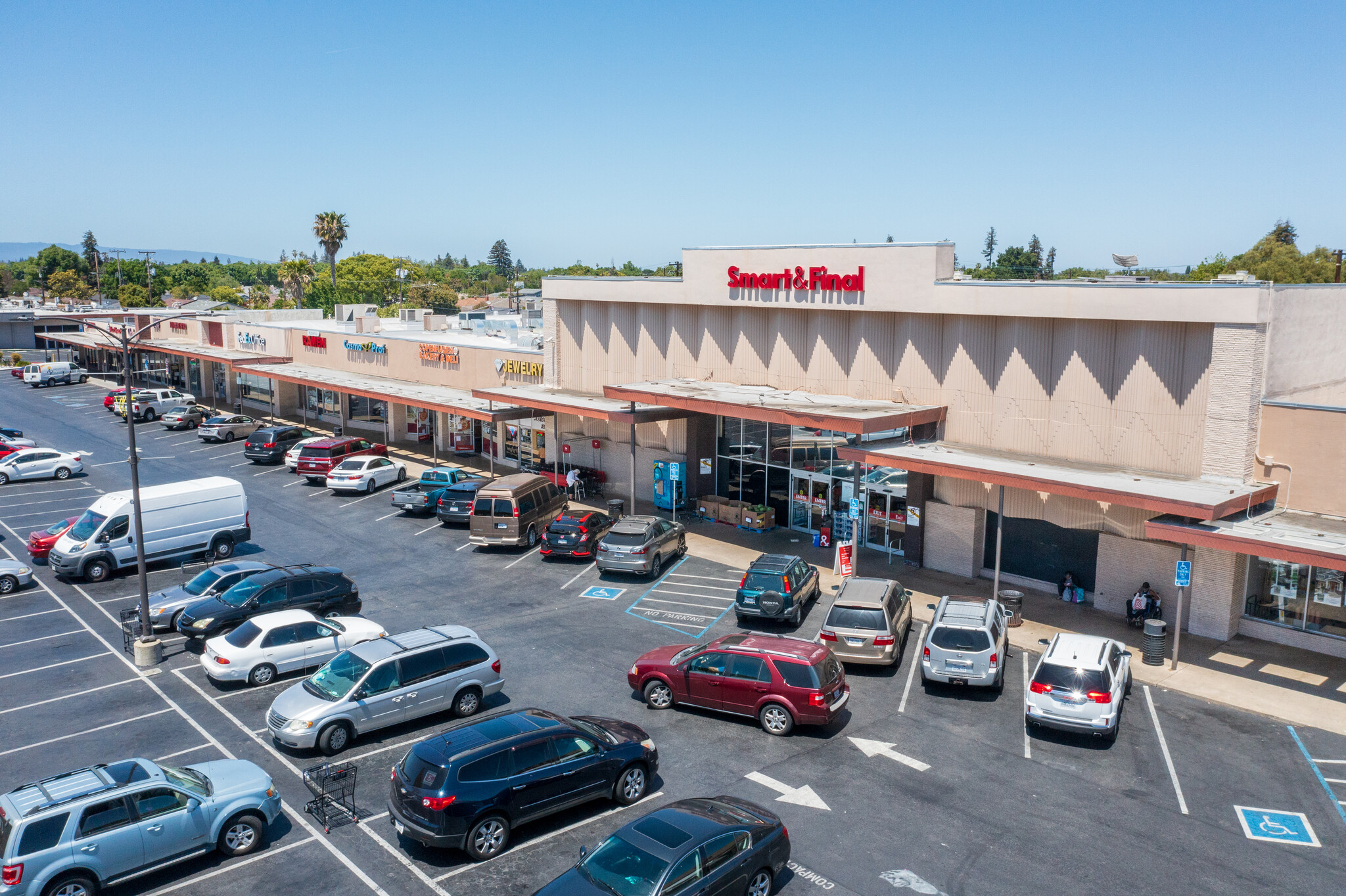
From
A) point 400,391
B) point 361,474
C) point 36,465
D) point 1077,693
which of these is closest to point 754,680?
point 1077,693

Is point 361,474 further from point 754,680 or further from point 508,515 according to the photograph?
point 754,680

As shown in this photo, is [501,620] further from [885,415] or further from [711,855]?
[711,855]

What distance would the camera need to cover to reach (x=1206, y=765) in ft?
57.2

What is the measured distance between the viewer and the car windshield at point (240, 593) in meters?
23.5

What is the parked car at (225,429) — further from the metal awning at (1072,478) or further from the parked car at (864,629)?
the parked car at (864,629)

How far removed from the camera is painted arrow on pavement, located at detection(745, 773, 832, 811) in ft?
51.4

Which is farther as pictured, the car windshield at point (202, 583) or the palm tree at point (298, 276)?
the palm tree at point (298, 276)

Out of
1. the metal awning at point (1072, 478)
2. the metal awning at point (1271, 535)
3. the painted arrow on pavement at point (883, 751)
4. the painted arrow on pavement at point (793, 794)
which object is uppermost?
the metal awning at point (1072, 478)

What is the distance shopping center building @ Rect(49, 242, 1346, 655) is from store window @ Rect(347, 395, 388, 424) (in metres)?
13.9

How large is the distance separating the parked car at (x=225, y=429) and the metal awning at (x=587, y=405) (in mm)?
20886

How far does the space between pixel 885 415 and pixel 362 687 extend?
15910 millimetres

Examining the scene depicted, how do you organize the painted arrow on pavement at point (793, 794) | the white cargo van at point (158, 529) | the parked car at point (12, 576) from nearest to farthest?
the painted arrow on pavement at point (793, 794), the parked car at point (12, 576), the white cargo van at point (158, 529)

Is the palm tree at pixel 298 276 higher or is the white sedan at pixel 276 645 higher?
the palm tree at pixel 298 276

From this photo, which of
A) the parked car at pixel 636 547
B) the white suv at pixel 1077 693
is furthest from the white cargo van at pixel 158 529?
the white suv at pixel 1077 693
